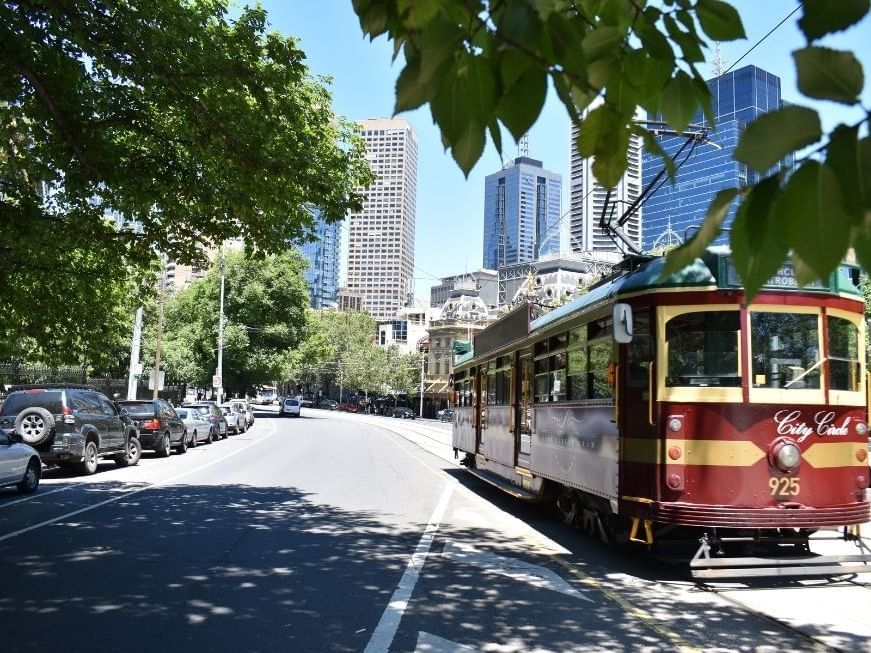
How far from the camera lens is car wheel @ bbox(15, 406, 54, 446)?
15.2 meters

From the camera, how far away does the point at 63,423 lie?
15945 mm

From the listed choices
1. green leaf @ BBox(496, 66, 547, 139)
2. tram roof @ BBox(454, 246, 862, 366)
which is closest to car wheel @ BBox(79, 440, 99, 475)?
tram roof @ BBox(454, 246, 862, 366)

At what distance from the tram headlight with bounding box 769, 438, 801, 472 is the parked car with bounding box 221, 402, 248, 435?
3154 cm

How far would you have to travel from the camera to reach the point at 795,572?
23.1ft

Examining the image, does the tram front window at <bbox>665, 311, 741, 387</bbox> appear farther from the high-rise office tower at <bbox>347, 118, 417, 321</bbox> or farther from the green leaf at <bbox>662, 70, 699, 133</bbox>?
the high-rise office tower at <bbox>347, 118, 417, 321</bbox>

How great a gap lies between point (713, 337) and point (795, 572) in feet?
8.04

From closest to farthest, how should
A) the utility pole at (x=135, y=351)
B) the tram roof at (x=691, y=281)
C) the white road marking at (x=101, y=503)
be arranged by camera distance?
1. the tram roof at (x=691, y=281)
2. the white road marking at (x=101, y=503)
3. the utility pole at (x=135, y=351)

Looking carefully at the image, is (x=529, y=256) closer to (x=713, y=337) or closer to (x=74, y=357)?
(x=74, y=357)

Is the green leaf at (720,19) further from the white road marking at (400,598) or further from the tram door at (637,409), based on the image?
the tram door at (637,409)

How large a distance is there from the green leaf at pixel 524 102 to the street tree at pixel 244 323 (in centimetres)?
5286

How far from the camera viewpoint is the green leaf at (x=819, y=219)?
153cm

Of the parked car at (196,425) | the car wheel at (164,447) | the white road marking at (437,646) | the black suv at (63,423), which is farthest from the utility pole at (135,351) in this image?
the white road marking at (437,646)

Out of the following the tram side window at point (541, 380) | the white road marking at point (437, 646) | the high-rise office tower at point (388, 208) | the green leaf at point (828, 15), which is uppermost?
the high-rise office tower at point (388, 208)

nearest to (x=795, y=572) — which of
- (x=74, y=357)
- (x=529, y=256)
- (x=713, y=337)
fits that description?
(x=713, y=337)
